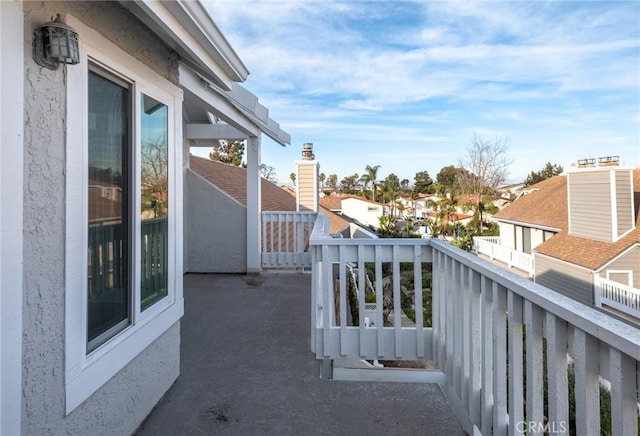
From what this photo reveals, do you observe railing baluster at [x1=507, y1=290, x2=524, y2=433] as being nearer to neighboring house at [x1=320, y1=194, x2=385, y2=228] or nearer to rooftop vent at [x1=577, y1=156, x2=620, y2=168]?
rooftop vent at [x1=577, y1=156, x2=620, y2=168]

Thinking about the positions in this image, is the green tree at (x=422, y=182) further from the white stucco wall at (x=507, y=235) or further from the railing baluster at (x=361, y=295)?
the railing baluster at (x=361, y=295)

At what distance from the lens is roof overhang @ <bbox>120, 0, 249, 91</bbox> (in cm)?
176

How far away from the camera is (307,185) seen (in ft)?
26.7

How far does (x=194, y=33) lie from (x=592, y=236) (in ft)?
53.5

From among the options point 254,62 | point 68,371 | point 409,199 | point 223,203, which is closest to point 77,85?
point 68,371

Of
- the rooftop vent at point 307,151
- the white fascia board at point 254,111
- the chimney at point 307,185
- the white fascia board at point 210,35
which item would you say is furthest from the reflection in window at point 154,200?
the rooftop vent at point 307,151

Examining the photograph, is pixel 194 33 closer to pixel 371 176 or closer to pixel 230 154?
pixel 230 154

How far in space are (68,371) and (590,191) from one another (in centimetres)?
1670

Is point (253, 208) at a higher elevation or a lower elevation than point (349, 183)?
lower

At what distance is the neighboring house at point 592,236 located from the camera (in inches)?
479

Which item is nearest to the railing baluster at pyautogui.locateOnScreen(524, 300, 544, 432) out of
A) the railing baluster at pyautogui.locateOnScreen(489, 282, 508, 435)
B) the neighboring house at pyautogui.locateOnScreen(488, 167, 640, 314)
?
the railing baluster at pyautogui.locateOnScreen(489, 282, 508, 435)

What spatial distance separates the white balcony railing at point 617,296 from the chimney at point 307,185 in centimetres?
1052

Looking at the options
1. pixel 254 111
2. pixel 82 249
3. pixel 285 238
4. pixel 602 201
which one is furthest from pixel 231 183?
pixel 602 201

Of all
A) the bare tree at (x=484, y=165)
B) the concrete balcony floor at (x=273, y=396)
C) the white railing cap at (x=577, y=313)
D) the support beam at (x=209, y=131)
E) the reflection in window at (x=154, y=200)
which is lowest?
the concrete balcony floor at (x=273, y=396)
